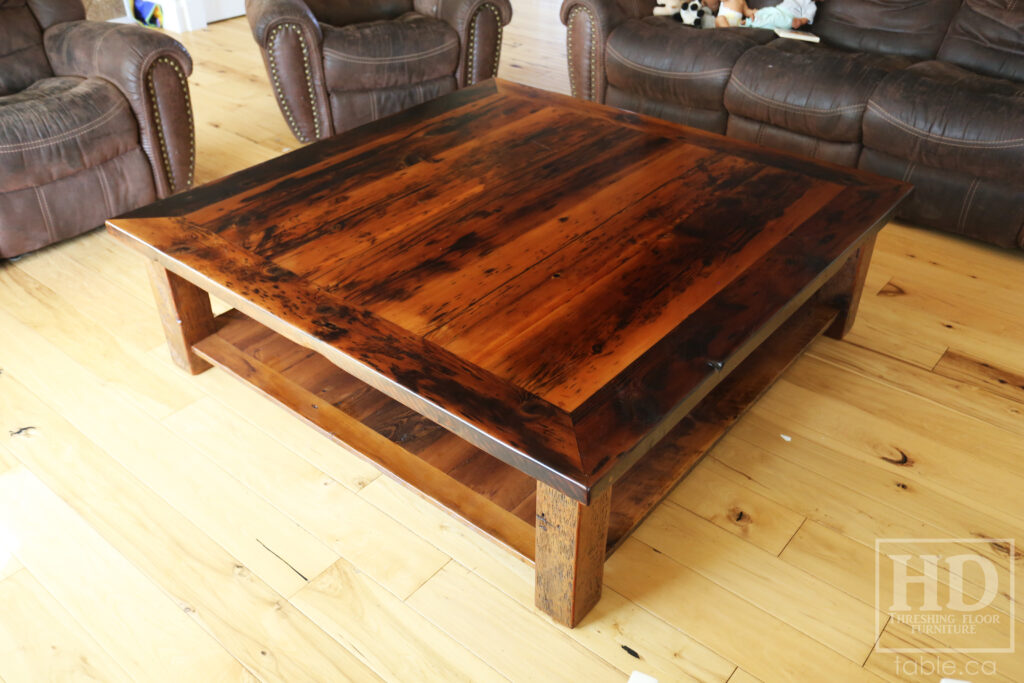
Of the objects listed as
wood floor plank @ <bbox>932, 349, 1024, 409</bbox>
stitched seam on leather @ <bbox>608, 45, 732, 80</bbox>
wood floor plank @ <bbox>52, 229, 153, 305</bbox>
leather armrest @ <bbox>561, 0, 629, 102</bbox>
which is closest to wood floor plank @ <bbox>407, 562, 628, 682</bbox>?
wood floor plank @ <bbox>932, 349, 1024, 409</bbox>

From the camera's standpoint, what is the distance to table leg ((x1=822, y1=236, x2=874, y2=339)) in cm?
202

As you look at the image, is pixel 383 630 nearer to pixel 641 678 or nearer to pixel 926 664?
pixel 641 678

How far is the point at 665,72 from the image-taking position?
2.99 m

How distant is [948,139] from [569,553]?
6.19ft

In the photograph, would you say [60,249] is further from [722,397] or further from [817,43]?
[817,43]

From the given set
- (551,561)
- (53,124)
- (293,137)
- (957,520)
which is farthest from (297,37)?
(957,520)

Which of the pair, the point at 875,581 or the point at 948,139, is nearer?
the point at 875,581

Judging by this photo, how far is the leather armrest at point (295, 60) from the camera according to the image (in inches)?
115

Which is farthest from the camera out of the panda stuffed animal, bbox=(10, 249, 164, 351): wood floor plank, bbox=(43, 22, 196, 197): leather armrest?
the panda stuffed animal

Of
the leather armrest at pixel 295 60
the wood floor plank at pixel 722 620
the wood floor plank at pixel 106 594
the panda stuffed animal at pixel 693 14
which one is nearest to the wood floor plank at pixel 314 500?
the wood floor plank at pixel 106 594

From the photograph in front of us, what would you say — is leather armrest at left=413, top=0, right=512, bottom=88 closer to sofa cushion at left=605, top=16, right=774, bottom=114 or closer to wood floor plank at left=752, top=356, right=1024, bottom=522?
sofa cushion at left=605, top=16, right=774, bottom=114

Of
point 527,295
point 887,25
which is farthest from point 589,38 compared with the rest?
point 527,295

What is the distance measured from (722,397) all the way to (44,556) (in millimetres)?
1390

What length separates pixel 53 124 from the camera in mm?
2383
